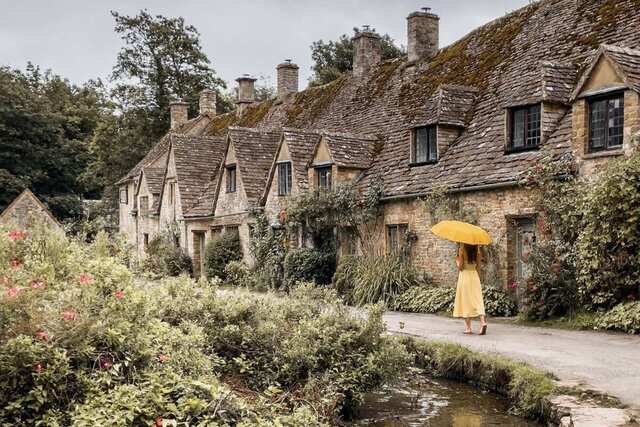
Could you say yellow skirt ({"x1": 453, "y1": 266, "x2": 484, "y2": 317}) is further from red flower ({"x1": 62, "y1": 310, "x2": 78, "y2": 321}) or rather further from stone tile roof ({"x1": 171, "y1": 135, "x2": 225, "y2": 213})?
stone tile roof ({"x1": 171, "y1": 135, "x2": 225, "y2": 213})

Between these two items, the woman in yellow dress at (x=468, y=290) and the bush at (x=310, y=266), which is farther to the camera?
the bush at (x=310, y=266)

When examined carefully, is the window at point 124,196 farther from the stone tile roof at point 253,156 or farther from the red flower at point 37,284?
the red flower at point 37,284

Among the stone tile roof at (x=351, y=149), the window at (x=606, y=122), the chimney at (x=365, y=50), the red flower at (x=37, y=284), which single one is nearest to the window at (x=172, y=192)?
the chimney at (x=365, y=50)

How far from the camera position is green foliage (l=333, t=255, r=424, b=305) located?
18.7 m

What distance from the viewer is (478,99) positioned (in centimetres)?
2075

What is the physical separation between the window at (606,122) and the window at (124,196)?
3656cm

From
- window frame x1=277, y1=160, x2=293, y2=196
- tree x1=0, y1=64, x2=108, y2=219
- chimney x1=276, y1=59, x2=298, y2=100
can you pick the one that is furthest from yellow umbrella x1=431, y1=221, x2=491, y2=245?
tree x1=0, y1=64, x2=108, y2=219

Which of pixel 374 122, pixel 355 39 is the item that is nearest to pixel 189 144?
pixel 355 39

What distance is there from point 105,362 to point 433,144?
14302mm

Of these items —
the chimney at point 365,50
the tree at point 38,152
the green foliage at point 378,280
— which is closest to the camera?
the green foliage at point 378,280

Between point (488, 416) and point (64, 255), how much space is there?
230 inches

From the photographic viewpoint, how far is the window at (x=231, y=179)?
2906cm

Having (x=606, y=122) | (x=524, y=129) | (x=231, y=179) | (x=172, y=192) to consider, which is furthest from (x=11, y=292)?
(x=172, y=192)

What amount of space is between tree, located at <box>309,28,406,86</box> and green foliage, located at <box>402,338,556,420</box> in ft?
135
